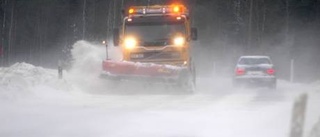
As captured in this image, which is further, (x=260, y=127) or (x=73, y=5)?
(x=73, y=5)

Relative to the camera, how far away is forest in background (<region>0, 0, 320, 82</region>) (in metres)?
52.5

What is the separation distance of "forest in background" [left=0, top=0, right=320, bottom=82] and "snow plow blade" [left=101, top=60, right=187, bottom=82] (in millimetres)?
22879

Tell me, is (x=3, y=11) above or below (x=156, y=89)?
above

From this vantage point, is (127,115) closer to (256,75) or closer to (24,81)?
(24,81)

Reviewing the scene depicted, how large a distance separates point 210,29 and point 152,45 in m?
41.9

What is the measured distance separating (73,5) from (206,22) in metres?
18.9

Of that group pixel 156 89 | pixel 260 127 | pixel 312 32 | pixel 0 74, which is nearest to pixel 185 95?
pixel 156 89

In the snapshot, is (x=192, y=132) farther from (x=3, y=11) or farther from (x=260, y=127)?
(x=3, y=11)

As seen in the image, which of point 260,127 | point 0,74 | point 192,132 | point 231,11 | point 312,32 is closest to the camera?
point 192,132

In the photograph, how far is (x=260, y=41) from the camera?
183 ft

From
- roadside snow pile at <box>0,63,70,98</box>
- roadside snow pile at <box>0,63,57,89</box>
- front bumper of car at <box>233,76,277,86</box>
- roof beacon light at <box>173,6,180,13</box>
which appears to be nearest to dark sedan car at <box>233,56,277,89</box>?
front bumper of car at <box>233,76,277,86</box>

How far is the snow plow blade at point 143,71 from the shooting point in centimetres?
1930

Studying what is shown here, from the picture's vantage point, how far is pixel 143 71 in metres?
19.4

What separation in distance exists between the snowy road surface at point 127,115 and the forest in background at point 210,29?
2616 centimetres
